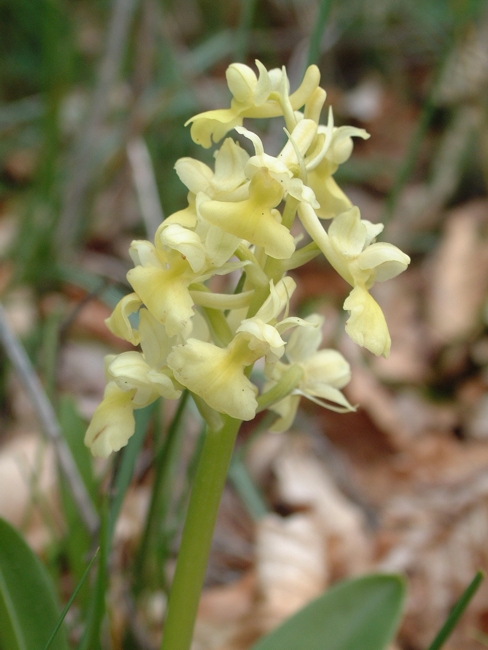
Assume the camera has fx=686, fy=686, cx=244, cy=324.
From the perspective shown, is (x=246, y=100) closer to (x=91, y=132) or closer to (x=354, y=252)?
(x=354, y=252)

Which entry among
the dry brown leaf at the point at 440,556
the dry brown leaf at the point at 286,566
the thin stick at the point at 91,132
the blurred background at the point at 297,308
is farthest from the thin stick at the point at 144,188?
the dry brown leaf at the point at 440,556

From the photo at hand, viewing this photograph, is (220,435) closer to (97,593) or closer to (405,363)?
(97,593)

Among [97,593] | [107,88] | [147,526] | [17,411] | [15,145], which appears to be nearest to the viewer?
[97,593]

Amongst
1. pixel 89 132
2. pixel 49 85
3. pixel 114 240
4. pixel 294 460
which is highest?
pixel 49 85

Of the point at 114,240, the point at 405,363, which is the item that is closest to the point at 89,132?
the point at 114,240

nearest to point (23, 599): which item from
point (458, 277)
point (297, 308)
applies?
point (297, 308)

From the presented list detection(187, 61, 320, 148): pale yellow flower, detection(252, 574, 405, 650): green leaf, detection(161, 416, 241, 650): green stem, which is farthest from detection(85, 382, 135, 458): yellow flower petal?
detection(252, 574, 405, 650): green leaf

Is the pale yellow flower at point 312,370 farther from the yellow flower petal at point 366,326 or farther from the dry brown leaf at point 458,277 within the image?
the dry brown leaf at point 458,277
